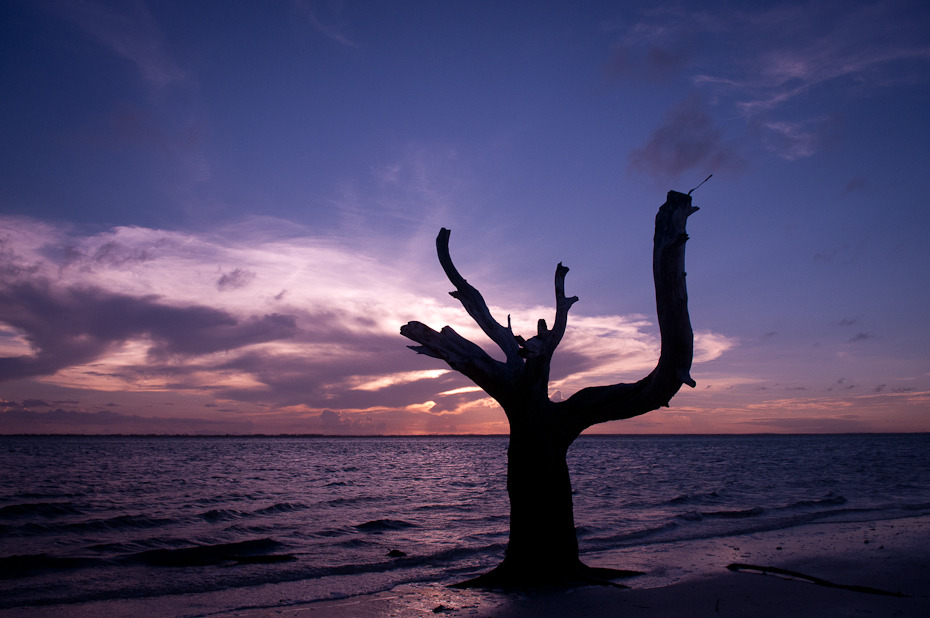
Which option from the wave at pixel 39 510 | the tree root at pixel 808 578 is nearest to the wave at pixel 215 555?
the wave at pixel 39 510

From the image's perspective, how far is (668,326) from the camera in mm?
6566

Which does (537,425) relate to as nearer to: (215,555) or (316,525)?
(215,555)

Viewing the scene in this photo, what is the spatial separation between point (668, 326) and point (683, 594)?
3.78 m

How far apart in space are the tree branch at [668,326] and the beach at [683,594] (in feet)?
7.94

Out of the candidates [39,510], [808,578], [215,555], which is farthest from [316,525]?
[808,578]

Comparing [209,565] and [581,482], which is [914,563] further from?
[581,482]

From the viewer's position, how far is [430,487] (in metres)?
29.9

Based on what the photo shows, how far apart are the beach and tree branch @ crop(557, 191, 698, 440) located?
242 centimetres

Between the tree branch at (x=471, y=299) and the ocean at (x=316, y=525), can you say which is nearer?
the tree branch at (x=471, y=299)

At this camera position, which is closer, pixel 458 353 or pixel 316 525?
pixel 458 353

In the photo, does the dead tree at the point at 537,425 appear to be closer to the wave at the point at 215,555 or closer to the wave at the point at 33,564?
the wave at the point at 215,555

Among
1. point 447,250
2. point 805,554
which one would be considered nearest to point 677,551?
point 805,554

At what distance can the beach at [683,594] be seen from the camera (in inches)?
270

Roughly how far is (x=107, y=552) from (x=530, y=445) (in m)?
11.5
